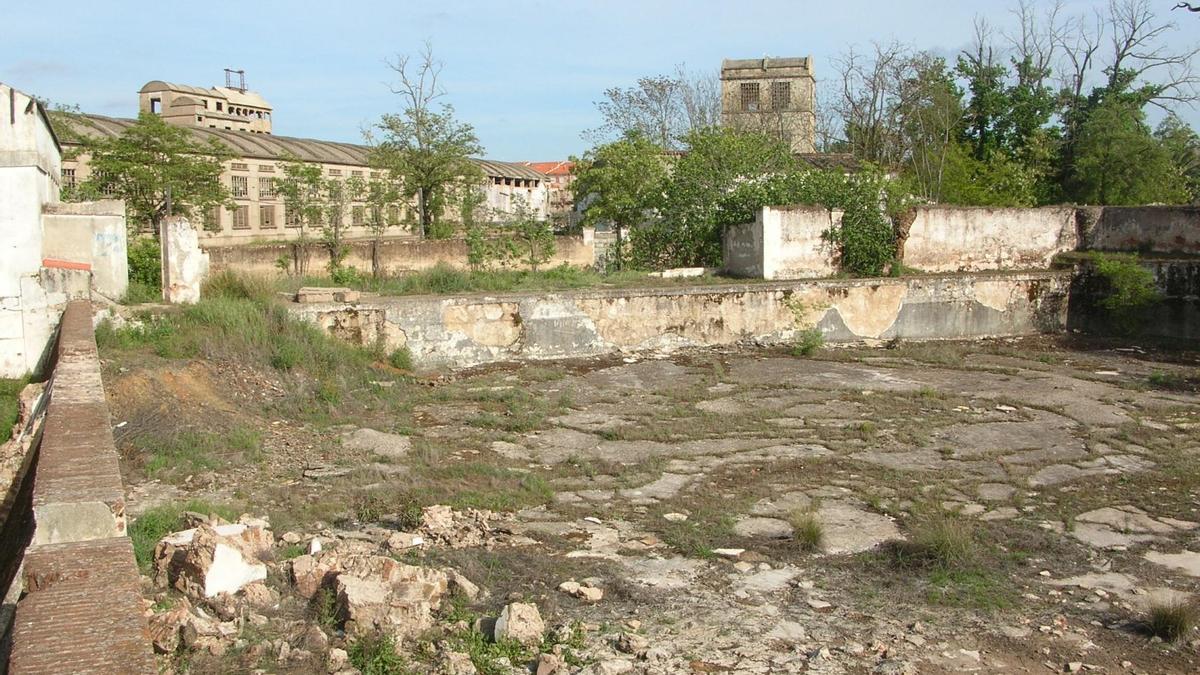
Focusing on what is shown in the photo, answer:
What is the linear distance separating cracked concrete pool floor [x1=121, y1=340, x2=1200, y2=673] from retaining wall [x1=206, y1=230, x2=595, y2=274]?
18.8 ft

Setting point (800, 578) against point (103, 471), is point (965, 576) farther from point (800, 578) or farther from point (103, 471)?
point (103, 471)

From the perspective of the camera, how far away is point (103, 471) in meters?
4.79

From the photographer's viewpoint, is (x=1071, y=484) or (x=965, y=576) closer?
(x=965, y=576)

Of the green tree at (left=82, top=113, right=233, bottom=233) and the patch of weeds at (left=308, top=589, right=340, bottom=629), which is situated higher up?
the green tree at (left=82, top=113, right=233, bottom=233)

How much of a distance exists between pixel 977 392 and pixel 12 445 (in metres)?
9.36

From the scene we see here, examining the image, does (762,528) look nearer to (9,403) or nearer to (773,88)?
(9,403)

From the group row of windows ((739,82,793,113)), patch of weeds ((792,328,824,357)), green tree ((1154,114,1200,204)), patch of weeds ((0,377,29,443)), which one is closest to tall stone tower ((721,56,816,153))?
row of windows ((739,82,793,113))

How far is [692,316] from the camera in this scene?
14.2 m

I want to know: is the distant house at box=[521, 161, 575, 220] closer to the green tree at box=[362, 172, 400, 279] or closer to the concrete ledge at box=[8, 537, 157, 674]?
the green tree at box=[362, 172, 400, 279]

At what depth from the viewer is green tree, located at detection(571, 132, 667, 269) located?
18422 millimetres

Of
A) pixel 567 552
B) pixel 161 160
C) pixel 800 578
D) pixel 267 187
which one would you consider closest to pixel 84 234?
pixel 567 552

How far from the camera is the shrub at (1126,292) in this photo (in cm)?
1515

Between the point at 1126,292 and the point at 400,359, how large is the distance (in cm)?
1109

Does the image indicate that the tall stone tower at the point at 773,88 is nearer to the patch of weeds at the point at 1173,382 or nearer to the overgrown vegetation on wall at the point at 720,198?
the overgrown vegetation on wall at the point at 720,198
